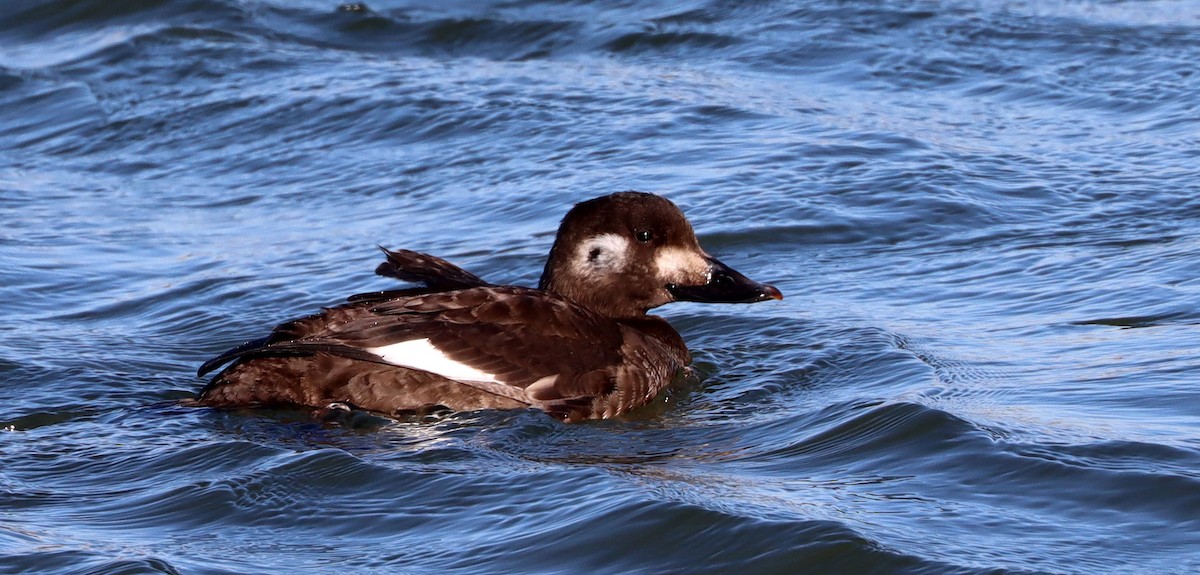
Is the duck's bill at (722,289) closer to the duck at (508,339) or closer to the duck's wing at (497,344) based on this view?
the duck at (508,339)

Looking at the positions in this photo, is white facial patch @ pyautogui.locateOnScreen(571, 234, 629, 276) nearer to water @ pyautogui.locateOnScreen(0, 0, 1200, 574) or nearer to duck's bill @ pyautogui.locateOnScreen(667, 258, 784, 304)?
duck's bill @ pyautogui.locateOnScreen(667, 258, 784, 304)

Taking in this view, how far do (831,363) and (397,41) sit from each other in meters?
7.10

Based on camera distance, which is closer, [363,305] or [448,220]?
[363,305]

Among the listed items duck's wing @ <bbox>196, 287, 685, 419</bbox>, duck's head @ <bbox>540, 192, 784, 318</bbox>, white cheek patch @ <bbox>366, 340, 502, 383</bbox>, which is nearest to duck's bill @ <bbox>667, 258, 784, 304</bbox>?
duck's head @ <bbox>540, 192, 784, 318</bbox>

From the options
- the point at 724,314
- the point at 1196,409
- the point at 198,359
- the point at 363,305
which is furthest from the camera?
the point at 724,314

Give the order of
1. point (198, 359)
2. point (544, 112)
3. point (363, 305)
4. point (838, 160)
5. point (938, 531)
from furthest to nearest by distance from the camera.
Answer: point (544, 112) < point (838, 160) < point (198, 359) < point (363, 305) < point (938, 531)

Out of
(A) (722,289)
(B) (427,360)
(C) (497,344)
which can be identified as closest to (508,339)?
(C) (497,344)

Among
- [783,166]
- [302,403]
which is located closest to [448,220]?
[783,166]

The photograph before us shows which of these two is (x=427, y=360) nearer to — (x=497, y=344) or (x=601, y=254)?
(x=497, y=344)

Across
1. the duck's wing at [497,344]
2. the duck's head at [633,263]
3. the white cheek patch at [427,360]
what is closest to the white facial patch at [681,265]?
the duck's head at [633,263]

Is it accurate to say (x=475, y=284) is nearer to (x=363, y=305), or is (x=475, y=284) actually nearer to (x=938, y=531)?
(x=363, y=305)

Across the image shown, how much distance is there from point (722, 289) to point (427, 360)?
4.49 feet

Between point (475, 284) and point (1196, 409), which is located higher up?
point (475, 284)

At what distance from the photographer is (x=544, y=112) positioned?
34.6ft
